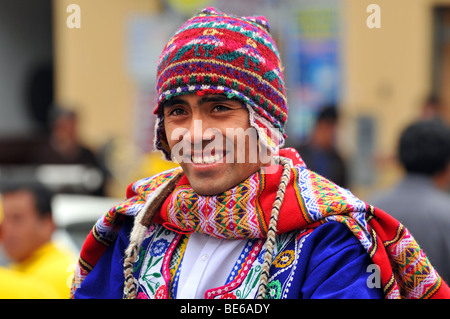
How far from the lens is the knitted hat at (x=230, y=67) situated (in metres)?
1.88

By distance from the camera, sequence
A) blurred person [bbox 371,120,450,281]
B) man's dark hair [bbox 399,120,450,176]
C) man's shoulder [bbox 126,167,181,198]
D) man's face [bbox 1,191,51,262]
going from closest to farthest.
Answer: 1. man's shoulder [bbox 126,167,181,198]
2. blurred person [bbox 371,120,450,281]
3. man's dark hair [bbox 399,120,450,176]
4. man's face [bbox 1,191,51,262]

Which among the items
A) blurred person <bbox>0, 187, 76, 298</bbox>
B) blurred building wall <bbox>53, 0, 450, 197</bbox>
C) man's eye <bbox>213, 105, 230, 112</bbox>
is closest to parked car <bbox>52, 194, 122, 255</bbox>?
blurred person <bbox>0, 187, 76, 298</bbox>

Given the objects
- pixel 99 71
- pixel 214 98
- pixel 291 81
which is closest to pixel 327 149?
pixel 291 81

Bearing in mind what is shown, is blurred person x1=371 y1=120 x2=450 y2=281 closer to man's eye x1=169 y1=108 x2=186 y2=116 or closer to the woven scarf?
the woven scarf

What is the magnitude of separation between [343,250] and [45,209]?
3.13m

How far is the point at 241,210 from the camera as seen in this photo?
1872mm

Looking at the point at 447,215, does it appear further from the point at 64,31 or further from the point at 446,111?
the point at 64,31

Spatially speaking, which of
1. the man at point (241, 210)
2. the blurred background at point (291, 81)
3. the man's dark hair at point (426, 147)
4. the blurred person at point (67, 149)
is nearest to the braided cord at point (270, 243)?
the man at point (241, 210)

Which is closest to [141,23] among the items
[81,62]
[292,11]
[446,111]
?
[292,11]

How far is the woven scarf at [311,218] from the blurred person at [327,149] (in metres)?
4.77

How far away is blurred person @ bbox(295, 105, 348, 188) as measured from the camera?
678cm

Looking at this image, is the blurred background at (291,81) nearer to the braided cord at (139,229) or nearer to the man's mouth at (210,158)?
the braided cord at (139,229)

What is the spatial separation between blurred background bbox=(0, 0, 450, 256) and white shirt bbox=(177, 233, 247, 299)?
3914 millimetres

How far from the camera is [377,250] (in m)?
1.81
